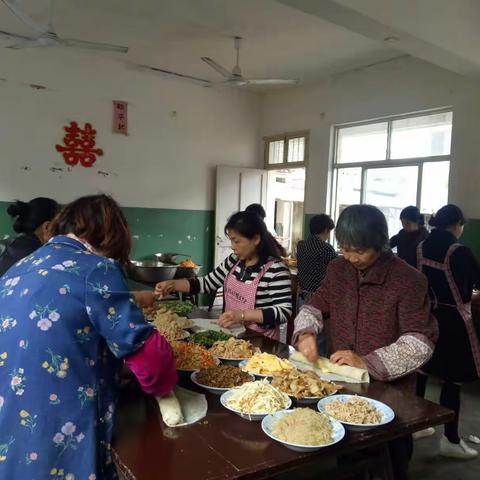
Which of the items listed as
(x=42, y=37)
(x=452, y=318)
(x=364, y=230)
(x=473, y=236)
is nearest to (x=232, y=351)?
(x=364, y=230)

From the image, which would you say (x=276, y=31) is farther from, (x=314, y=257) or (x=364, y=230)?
(x=364, y=230)

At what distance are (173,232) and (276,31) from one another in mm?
3053

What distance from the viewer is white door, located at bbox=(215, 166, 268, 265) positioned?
6730mm

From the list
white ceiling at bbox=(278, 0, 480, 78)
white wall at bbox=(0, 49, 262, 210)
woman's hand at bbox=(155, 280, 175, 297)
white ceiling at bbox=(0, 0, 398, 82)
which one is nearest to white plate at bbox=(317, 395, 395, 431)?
woman's hand at bbox=(155, 280, 175, 297)

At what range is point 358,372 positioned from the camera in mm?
1605

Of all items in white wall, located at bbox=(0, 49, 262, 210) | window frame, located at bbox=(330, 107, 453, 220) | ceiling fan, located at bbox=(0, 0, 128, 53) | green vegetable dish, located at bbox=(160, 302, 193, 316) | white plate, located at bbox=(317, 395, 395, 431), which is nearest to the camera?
white plate, located at bbox=(317, 395, 395, 431)

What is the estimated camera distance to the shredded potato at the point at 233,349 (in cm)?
184

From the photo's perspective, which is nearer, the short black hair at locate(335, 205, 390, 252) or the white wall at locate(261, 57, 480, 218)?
the short black hair at locate(335, 205, 390, 252)

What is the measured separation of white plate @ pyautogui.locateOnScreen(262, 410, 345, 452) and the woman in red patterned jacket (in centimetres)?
41

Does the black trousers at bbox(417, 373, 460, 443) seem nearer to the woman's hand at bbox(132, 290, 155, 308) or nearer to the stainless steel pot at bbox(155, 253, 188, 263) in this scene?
the woman's hand at bbox(132, 290, 155, 308)

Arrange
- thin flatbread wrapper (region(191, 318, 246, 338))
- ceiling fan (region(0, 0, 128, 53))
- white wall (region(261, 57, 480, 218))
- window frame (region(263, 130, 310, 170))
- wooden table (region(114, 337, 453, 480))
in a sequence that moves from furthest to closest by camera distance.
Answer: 1. window frame (region(263, 130, 310, 170))
2. white wall (region(261, 57, 480, 218))
3. ceiling fan (region(0, 0, 128, 53))
4. thin flatbread wrapper (region(191, 318, 246, 338))
5. wooden table (region(114, 337, 453, 480))

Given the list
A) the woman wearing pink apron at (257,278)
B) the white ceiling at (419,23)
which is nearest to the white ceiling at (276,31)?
the white ceiling at (419,23)

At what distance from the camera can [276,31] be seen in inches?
183

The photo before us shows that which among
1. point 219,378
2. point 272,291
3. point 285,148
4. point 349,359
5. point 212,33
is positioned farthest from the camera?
point 285,148
